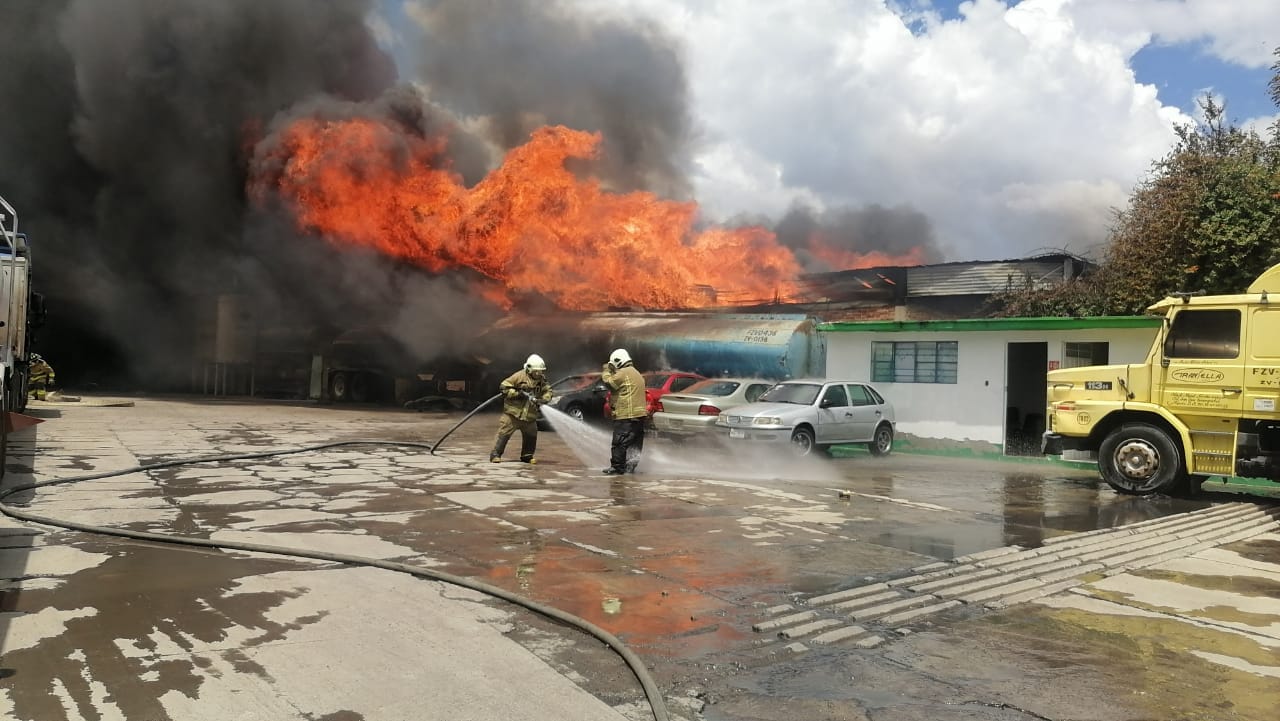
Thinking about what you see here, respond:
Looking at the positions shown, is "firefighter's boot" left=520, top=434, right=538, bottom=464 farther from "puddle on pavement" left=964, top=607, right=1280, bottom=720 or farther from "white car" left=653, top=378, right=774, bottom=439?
"puddle on pavement" left=964, top=607, right=1280, bottom=720

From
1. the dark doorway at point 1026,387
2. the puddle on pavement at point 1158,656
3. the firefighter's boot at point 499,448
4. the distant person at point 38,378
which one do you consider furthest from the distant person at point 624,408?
the distant person at point 38,378

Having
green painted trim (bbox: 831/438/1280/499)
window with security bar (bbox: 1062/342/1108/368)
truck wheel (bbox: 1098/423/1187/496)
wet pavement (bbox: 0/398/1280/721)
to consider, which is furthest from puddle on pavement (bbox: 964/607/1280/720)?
window with security bar (bbox: 1062/342/1108/368)

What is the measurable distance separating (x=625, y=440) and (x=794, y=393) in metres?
5.01

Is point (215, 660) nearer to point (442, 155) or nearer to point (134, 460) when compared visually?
point (134, 460)

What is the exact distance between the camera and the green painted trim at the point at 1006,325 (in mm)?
15992

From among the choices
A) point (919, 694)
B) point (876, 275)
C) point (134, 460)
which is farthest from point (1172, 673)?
point (876, 275)

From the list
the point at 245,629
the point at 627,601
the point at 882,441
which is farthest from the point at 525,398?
the point at 245,629

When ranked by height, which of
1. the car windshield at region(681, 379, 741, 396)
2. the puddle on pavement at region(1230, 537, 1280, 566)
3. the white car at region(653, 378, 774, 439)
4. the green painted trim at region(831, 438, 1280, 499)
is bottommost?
the puddle on pavement at region(1230, 537, 1280, 566)

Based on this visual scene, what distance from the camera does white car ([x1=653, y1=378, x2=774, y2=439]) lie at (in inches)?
625

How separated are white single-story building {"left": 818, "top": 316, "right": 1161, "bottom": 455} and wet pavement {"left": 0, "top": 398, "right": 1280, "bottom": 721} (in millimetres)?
5691

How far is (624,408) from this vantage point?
12.4 meters

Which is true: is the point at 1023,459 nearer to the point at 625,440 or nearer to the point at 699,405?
the point at 699,405

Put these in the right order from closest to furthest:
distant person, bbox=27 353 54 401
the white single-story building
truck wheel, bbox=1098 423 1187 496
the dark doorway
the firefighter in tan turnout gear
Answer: truck wheel, bbox=1098 423 1187 496 → the firefighter in tan turnout gear → the white single-story building → the dark doorway → distant person, bbox=27 353 54 401

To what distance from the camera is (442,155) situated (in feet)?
82.9
